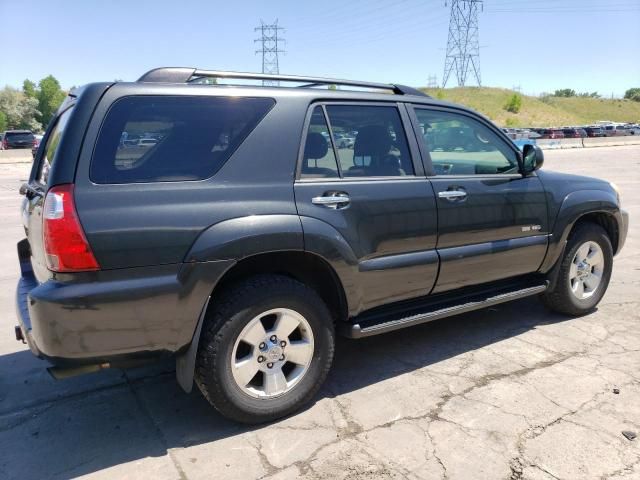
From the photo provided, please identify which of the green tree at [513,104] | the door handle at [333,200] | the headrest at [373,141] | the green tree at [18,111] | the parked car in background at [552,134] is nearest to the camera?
the door handle at [333,200]

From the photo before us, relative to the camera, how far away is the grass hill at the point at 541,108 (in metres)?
91.1

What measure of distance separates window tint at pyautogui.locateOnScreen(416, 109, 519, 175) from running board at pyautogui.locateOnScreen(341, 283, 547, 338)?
95 cm

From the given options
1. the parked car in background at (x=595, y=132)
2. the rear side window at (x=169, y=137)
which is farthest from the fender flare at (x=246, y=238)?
the parked car in background at (x=595, y=132)

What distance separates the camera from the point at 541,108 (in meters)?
99.9

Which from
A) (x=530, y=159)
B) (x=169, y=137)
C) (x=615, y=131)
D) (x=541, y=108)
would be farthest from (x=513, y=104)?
(x=169, y=137)

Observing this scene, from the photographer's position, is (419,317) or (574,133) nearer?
(419,317)

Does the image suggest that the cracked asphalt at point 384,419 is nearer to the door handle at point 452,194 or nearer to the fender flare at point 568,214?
the fender flare at point 568,214

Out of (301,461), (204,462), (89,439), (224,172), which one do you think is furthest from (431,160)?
(89,439)

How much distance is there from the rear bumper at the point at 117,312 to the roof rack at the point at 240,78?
106 centimetres

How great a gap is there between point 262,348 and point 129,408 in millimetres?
979

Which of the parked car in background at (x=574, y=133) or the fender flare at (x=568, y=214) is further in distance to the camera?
the parked car in background at (x=574, y=133)

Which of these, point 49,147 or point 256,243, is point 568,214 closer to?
point 256,243

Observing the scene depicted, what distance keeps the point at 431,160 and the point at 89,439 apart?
2.77 metres

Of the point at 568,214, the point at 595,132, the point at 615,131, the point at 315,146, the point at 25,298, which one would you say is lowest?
the point at 25,298
